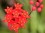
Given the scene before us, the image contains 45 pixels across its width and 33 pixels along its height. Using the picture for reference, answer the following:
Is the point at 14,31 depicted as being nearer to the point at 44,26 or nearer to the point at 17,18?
the point at 17,18

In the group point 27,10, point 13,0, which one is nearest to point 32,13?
point 27,10

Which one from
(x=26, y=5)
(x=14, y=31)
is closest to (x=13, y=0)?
(x=26, y=5)

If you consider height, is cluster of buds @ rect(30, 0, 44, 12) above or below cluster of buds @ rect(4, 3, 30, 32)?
above

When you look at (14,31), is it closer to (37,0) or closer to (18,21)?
(18,21)

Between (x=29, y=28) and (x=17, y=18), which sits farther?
(x=29, y=28)

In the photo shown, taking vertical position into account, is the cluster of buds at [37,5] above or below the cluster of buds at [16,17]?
above

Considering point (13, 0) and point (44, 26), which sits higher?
point (13, 0)
